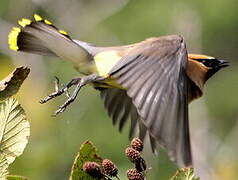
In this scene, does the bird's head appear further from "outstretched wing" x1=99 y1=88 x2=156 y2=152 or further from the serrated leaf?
the serrated leaf

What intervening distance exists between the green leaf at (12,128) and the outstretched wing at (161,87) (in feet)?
2.35

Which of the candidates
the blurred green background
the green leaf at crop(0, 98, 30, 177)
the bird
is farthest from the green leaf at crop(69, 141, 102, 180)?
the blurred green background

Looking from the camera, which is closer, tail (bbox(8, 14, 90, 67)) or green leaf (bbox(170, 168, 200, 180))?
green leaf (bbox(170, 168, 200, 180))

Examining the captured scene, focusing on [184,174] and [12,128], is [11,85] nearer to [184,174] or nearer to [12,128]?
[12,128]

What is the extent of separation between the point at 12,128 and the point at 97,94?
859 centimetres

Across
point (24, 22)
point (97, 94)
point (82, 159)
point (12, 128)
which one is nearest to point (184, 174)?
point (82, 159)

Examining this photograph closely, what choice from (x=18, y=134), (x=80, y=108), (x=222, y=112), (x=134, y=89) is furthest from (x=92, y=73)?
(x=222, y=112)

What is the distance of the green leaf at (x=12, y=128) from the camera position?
3139mm

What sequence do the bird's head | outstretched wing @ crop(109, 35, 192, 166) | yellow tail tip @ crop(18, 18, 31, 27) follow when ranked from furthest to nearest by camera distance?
1. the bird's head
2. yellow tail tip @ crop(18, 18, 31, 27)
3. outstretched wing @ crop(109, 35, 192, 166)

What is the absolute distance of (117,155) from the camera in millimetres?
9648

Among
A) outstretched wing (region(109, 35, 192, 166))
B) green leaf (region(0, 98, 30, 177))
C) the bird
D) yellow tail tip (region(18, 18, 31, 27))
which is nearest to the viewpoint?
green leaf (region(0, 98, 30, 177))

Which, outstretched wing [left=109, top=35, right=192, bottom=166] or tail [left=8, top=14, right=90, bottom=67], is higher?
tail [left=8, top=14, right=90, bottom=67]

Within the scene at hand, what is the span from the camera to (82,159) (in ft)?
10.6

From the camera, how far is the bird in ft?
13.6
